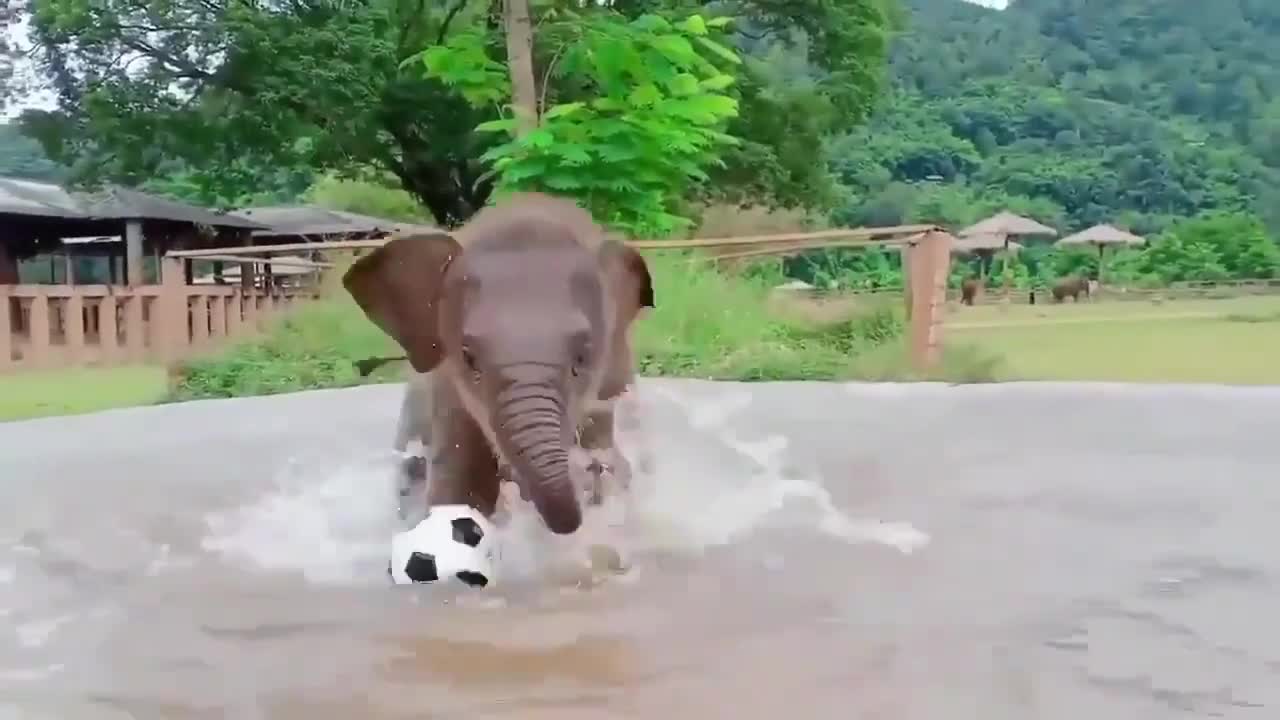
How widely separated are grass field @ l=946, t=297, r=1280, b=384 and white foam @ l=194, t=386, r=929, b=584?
14.1ft

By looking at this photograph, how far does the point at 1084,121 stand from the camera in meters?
18.2

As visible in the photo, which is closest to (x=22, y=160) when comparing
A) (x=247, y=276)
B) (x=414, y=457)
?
(x=247, y=276)

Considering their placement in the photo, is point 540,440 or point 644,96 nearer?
point 540,440

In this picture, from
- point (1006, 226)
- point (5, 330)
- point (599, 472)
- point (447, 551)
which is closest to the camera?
point (447, 551)

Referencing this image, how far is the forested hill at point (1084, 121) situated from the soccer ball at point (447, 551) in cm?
1357

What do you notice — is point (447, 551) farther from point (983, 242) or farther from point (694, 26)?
point (983, 242)

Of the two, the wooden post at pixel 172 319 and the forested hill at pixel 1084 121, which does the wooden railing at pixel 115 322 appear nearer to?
the wooden post at pixel 172 319

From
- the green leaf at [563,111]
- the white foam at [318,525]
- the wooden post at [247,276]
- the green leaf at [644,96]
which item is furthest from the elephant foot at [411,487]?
the wooden post at [247,276]

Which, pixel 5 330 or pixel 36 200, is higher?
pixel 36 200

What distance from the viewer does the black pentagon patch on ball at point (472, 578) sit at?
252cm

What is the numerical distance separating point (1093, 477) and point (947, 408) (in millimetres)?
2592

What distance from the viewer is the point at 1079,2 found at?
21.0 m

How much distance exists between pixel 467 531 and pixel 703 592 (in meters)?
0.45

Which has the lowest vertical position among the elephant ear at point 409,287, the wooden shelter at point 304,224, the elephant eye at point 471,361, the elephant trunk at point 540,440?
the wooden shelter at point 304,224
